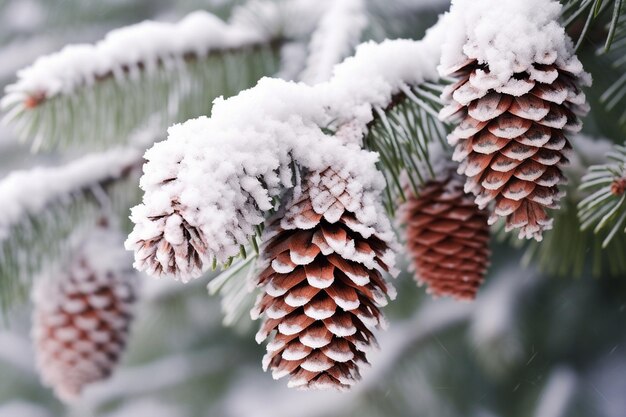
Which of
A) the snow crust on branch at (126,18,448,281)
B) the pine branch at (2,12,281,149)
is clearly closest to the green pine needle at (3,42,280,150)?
the pine branch at (2,12,281,149)

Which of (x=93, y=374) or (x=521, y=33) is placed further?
(x=93, y=374)

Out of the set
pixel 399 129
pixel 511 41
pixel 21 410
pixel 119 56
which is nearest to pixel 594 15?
pixel 511 41

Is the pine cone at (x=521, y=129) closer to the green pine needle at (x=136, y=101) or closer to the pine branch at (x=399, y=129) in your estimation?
the pine branch at (x=399, y=129)

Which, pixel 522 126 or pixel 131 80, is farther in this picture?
pixel 131 80

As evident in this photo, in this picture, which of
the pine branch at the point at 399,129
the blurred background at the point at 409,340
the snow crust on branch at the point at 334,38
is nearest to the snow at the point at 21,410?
the blurred background at the point at 409,340

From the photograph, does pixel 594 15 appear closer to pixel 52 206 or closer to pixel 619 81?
pixel 619 81

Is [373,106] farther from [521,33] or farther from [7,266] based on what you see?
[7,266]

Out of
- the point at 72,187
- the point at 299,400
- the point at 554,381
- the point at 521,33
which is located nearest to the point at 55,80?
the point at 72,187

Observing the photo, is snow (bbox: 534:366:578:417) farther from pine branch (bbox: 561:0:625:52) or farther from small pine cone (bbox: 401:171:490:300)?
pine branch (bbox: 561:0:625:52)
